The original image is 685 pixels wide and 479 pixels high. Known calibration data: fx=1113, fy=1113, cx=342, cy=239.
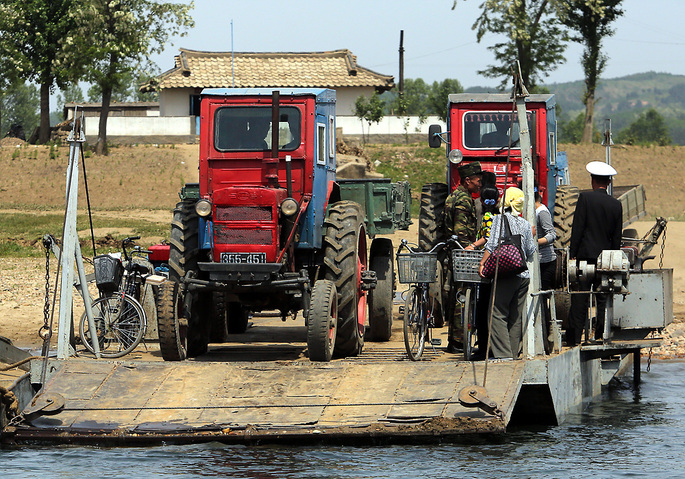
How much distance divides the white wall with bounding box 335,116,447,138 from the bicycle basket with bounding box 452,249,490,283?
1469 inches

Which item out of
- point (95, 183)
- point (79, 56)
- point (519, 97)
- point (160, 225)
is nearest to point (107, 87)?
point (79, 56)

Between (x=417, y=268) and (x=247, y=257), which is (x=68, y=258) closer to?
(x=247, y=257)

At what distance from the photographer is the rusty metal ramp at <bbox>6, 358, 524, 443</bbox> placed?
918 cm

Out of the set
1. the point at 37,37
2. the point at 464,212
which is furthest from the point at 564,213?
the point at 37,37

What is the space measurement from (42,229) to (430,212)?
46.7 feet

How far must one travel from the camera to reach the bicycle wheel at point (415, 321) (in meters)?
11.3

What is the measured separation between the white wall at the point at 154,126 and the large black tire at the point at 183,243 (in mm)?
35034

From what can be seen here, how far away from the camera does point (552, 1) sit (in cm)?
4678

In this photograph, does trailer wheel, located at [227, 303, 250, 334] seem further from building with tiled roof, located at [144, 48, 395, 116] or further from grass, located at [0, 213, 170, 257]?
building with tiled roof, located at [144, 48, 395, 116]

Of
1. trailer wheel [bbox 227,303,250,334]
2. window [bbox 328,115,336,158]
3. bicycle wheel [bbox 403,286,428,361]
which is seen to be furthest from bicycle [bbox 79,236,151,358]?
bicycle wheel [bbox 403,286,428,361]

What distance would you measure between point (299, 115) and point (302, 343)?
331cm

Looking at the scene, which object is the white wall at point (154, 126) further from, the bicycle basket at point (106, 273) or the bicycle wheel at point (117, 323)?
the bicycle wheel at point (117, 323)

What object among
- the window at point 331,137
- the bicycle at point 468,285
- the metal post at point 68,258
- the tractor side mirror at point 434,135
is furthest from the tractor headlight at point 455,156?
the metal post at point 68,258

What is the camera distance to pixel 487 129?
16500 millimetres
